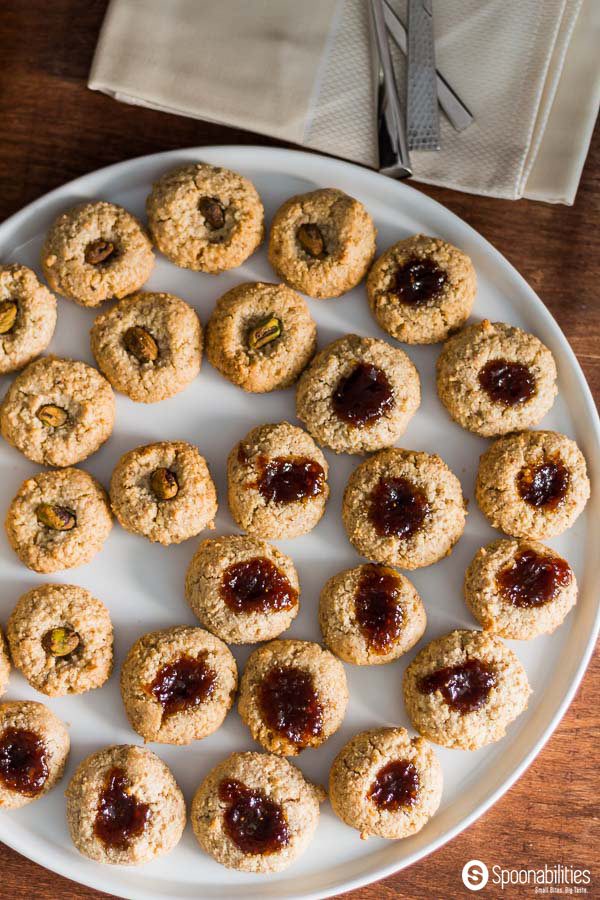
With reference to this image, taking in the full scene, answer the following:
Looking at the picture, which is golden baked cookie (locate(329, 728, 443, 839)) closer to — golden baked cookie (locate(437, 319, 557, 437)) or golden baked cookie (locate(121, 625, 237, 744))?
golden baked cookie (locate(121, 625, 237, 744))

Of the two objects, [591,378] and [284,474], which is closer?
[284,474]

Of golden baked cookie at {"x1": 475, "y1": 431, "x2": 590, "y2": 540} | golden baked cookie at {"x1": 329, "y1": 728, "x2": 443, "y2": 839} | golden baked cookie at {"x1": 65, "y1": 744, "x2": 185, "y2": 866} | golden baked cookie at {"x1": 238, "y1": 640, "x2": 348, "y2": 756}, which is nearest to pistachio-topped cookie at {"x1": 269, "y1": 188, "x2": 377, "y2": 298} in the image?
golden baked cookie at {"x1": 475, "y1": 431, "x2": 590, "y2": 540}

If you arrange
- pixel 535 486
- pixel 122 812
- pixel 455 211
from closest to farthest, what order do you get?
pixel 122 812
pixel 535 486
pixel 455 211

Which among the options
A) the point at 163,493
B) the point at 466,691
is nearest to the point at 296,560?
the point at 163,493

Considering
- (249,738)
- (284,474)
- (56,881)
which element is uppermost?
(284,474)

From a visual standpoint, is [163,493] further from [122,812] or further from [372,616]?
[122,812]

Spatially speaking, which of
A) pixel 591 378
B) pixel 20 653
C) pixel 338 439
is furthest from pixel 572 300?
pixel 20 653

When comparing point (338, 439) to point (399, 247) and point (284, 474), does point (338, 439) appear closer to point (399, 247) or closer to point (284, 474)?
point (284, 474)
